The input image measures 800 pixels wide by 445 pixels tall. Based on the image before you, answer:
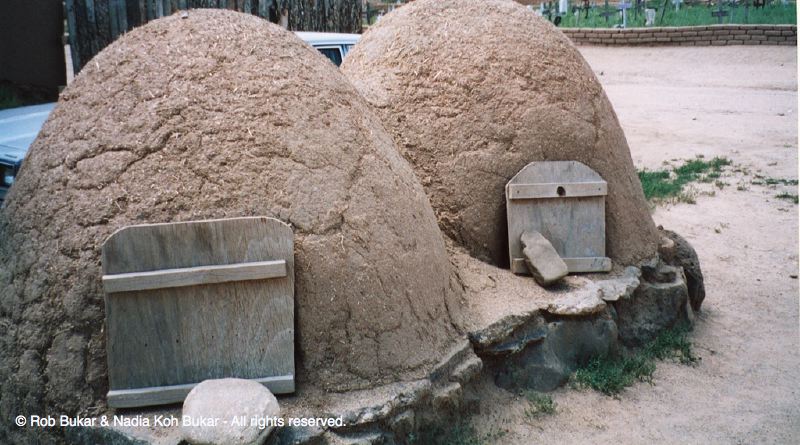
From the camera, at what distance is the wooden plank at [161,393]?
123 inches

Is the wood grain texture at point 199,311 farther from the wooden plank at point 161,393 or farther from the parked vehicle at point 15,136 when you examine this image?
the parked vehicle at point 15,136

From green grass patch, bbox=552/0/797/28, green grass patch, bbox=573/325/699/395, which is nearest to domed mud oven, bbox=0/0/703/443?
green grass patch, bbox=573/325/699/395

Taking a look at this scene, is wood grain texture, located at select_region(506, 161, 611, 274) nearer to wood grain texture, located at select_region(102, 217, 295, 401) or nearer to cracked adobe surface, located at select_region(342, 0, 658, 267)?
cracked adobe surface, located at select_region(342, 0, 658, 267)

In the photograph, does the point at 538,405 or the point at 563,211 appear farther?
the point at 563,211

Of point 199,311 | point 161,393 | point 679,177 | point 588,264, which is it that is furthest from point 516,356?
point 679,177

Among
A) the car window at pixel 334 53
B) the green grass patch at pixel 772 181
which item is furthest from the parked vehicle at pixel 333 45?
the green grass patch at pixel 772 181

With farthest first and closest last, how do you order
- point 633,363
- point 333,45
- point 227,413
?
point 333,45 < point 633,363 < point 227,413

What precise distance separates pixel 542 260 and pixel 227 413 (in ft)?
7.46

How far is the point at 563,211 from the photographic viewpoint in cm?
475

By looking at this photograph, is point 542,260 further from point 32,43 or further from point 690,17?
point 690,17

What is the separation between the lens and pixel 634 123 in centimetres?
1339

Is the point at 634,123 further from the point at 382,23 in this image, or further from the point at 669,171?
the point at 382,23

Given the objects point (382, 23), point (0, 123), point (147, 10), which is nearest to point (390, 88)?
point (382, 23)

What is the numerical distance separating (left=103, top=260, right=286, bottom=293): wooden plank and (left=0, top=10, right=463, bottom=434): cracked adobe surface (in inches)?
5.9
